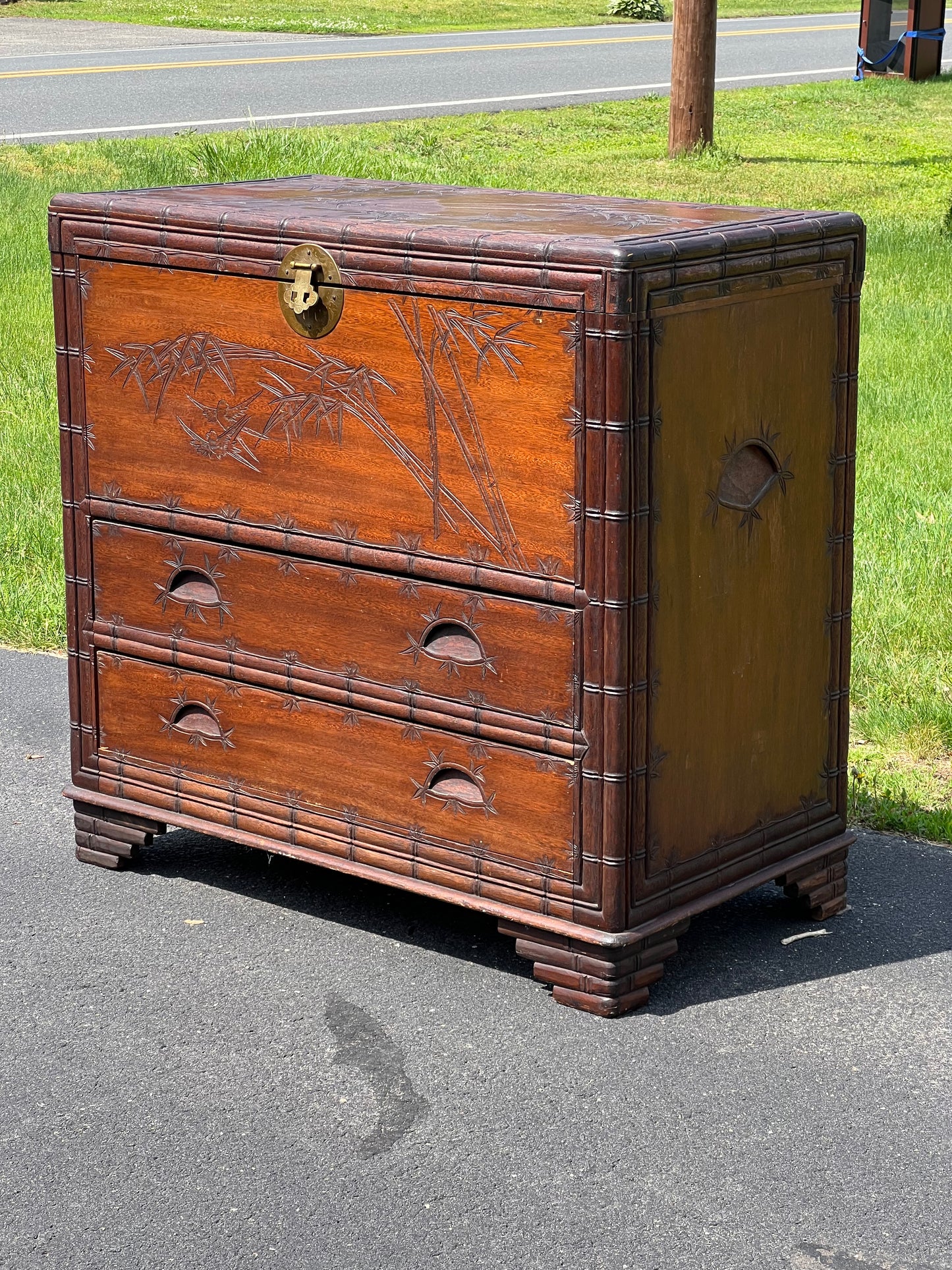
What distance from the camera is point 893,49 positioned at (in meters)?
18.8

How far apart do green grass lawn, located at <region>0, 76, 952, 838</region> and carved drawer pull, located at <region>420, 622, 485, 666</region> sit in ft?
4.29

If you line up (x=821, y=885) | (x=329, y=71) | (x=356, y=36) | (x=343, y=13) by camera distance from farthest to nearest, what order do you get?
1. (x=343, y=13)
2. (x=356, y=36)
3. (x=329, y=71)
4. (x=821, y=885)

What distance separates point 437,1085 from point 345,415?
47.9 inches

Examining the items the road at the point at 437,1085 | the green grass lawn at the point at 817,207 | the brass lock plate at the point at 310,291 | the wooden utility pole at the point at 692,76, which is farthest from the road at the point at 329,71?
the road at the point at 437,1085

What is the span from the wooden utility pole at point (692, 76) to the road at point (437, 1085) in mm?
9904

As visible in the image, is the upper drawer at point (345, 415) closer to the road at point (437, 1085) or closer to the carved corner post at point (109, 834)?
the carved corner post at point (109, 834)

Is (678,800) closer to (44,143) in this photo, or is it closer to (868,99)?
(44,143)

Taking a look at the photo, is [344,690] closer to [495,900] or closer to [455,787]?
[455,787]

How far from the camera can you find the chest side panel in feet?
10.3

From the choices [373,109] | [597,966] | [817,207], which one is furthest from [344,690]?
[373,109]

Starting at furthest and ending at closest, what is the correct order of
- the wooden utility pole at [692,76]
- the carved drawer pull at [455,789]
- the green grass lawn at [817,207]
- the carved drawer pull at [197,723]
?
the wooden utility pole at [692,76], the green grass lawn at [817,207], the carved drawer pull at [197,723], the carved drawer pull at [455,789]

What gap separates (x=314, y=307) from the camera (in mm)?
3338

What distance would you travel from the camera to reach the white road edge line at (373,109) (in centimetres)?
1365

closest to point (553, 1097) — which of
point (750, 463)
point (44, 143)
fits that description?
point (750, 463)
